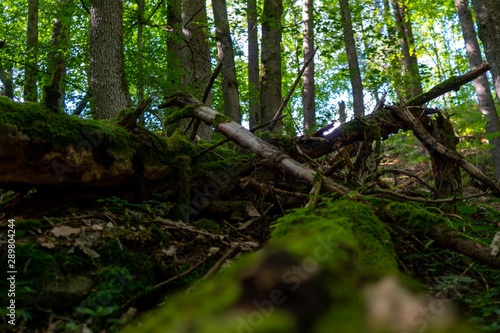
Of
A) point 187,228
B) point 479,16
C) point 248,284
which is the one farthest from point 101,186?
point 479,16

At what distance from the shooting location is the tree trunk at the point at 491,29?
5930mm

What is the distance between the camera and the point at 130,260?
8.99ft

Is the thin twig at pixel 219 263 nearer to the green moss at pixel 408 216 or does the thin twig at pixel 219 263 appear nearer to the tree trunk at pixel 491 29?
the green moss at pixel 408 216

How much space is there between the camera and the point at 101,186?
140 inches

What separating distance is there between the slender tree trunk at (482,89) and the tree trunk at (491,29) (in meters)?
4.89

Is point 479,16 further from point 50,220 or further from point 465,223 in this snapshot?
point 50,220

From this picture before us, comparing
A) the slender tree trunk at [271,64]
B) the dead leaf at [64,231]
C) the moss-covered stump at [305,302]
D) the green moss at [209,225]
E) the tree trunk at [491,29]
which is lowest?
the moss-covered stump at [305,302]

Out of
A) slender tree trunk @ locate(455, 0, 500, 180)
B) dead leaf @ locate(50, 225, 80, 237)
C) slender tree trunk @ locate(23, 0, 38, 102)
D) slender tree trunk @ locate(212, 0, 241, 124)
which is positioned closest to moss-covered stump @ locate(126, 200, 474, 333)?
dead leaf @ locate(50, 225, 80, 237)

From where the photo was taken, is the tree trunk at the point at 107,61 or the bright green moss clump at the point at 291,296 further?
the tree trunk at the point at 107,61

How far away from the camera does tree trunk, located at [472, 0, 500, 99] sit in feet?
19.5

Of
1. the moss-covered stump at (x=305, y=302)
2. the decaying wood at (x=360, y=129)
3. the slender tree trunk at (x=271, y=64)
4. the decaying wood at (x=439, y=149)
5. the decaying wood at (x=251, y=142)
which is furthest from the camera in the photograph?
the slender tree trunk at (x=271, y=64)

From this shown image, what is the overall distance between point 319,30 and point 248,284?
10.8 metres

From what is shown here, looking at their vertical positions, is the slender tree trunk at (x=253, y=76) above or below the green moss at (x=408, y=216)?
above

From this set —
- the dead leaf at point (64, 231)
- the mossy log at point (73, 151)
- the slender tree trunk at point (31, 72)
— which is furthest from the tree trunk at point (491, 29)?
the slender tree trunk at point (31, 72)
